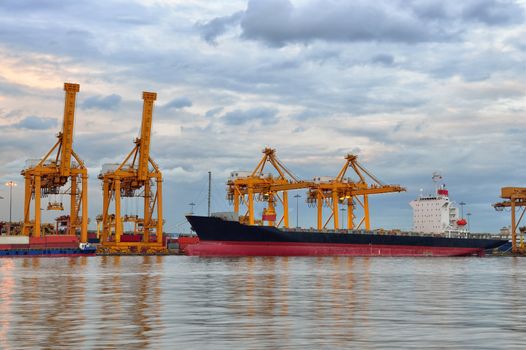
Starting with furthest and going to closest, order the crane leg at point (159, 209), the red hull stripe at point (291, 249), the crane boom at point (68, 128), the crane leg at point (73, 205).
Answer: the crane leg at point (159, 209)
the crane leg at point (73, 205)
the crane boom at point (68, 128)
the red hull stripe at point (291, 249)

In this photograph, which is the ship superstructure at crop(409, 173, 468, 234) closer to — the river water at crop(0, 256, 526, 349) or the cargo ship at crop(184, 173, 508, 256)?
the cargo ship at crop(184, 173, 508, 256)

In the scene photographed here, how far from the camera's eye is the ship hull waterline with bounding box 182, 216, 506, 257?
93.1 m

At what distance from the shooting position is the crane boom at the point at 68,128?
352 feet

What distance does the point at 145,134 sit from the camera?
4503 inches

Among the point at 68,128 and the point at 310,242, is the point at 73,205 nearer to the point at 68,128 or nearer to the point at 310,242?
the point at 68,128

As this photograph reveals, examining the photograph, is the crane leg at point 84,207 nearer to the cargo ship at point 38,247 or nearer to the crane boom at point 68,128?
the crane boom at point 68,128

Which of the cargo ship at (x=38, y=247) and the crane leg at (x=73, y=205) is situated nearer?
the cargo ship at (x=38, y=247)

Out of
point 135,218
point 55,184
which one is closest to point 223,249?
point 55,184

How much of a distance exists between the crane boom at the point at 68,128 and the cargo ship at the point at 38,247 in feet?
38.8

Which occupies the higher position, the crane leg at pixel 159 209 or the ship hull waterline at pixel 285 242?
the crane leg at pixel 159 209

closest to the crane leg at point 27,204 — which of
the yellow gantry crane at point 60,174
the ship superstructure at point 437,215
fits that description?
the yellow gantry crane at point 60,174

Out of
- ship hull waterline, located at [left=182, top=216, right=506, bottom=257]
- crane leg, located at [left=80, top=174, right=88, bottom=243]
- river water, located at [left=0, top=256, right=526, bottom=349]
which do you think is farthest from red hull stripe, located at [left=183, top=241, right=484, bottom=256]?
river water, located at [left=0, top=256, right=526, bottom=349]

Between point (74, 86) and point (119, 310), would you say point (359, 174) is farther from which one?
point (119, 310)

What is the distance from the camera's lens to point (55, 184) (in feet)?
363
